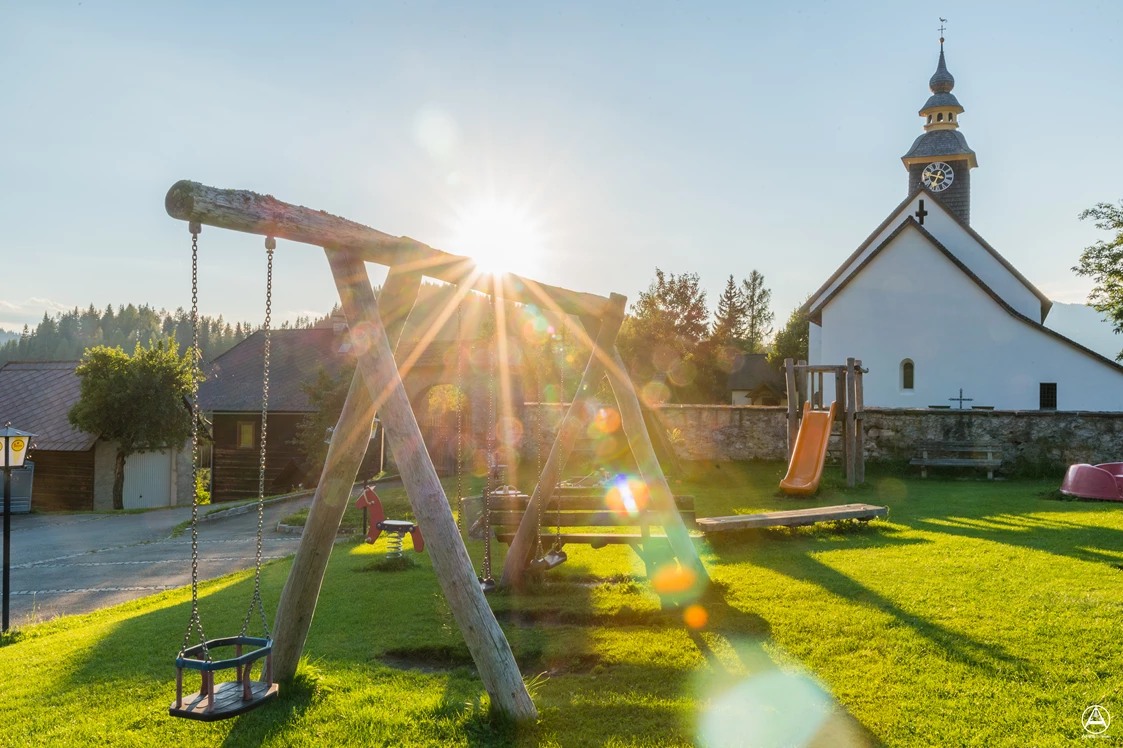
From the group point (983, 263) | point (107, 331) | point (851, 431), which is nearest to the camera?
point (851, 431)

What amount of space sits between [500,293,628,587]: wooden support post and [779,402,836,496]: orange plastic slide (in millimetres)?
8441

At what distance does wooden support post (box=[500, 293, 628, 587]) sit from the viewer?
6.78 m

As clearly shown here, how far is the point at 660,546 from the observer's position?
7.37 metres

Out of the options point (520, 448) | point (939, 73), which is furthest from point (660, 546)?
point (939, 73)

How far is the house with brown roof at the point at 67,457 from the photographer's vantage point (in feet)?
81.6

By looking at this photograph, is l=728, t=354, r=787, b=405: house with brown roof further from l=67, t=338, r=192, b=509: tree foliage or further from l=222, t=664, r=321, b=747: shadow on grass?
l=222, t=664, r=321, b=747: shadow on grass

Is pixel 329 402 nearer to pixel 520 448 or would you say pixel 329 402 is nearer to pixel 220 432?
pixel 520 448

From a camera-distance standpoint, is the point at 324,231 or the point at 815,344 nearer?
the point at 324,231

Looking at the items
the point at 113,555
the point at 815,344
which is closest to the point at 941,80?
the point at 815,344

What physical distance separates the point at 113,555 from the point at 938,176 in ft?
114

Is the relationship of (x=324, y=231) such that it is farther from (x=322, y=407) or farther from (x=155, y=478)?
(x=155, y=478)

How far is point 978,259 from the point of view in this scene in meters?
29.0

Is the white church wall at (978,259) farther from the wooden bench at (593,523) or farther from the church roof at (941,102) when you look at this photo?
the wooden bench at (593,523)

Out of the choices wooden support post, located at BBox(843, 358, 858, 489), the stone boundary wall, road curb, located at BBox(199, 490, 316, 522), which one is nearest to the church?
the stone boundary wall
